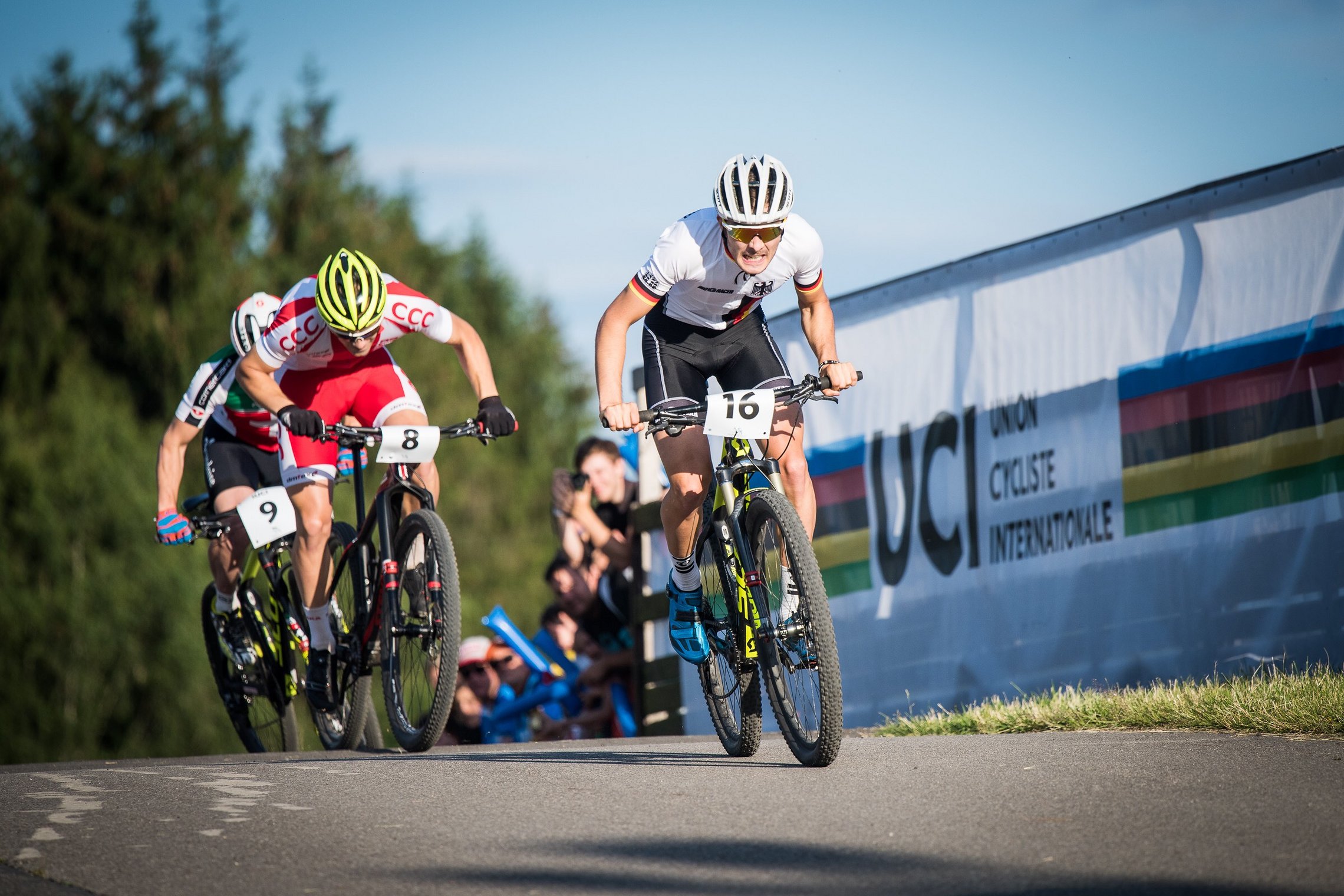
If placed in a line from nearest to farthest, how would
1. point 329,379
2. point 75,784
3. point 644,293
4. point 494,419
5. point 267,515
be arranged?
1. point 75,784
2. point 644,293
3. point 494,419
4. point 329,379
5. point 267,515

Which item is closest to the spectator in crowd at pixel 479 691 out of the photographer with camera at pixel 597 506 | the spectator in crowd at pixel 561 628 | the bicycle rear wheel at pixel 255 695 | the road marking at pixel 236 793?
the spectator in crowd at pixel 561 628

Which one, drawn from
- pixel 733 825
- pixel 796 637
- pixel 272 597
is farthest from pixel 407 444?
pixel 733 825

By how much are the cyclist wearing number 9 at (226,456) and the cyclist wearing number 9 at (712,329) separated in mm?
2894

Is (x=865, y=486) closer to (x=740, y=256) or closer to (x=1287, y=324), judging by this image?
(x=1287, y=324)

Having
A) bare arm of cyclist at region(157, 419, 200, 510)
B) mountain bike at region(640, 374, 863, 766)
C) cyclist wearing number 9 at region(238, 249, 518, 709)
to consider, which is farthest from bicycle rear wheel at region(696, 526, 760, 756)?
bare arm of cyclist at region(157, 419, 200, 510)

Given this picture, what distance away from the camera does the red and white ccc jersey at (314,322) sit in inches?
294

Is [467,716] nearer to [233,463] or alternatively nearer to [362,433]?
[233,463]

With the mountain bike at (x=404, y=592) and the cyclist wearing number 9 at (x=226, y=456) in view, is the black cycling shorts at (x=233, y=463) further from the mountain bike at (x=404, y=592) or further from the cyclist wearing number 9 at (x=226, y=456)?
the mountain bike at (x=404, y=592)

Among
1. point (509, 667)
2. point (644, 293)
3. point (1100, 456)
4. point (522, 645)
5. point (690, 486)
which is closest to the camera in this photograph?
point (644, 293)

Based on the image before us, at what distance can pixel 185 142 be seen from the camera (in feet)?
115

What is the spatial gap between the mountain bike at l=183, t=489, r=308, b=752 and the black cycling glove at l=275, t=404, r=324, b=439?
145 centimetres

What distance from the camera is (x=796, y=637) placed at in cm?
546

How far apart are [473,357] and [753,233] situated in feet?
6.62

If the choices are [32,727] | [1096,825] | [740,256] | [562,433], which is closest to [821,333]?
[740,256]
